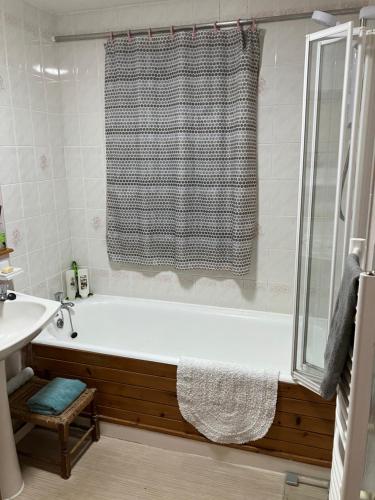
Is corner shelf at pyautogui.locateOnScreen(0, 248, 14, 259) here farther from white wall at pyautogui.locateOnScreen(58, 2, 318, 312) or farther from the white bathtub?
white wall at pyautogui.locateOnScreen(58, 2, 318, 312)

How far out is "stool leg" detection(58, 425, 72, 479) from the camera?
2141 mm

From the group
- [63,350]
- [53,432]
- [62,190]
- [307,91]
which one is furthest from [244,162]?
[53,432]

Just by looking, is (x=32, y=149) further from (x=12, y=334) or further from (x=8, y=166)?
(x=12, y=334)

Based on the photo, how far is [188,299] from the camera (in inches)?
123

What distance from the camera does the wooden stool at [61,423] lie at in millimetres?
2158

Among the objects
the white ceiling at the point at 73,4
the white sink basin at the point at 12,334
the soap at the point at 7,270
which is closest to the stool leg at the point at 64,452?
the white sink basin at the point at 12,334

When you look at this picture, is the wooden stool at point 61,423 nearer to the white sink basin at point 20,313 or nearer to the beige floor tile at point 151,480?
the beige floor tile at point 151,480

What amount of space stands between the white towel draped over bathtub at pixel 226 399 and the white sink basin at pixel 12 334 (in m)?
0.77

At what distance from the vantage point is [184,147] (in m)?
2.81

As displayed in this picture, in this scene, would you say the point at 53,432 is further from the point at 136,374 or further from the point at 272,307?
the point at 272,307

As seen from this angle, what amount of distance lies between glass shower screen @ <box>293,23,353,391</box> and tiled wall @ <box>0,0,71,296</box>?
1.73m

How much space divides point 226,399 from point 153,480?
22.0 inches

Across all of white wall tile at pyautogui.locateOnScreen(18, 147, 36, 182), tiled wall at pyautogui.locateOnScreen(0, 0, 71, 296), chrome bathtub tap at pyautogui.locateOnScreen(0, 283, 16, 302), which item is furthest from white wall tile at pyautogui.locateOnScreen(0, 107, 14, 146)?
chrome bathtub tap at pyautogui.locateOnScreen(0, 283, 16, 302)

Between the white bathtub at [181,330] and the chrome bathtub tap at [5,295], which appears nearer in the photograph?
the chrome bathtub tap at [5,295]
